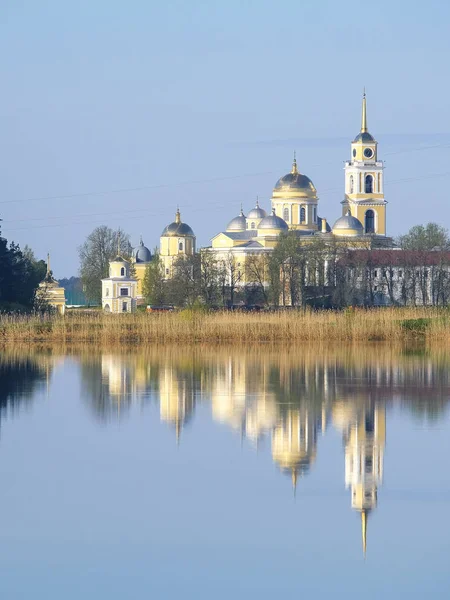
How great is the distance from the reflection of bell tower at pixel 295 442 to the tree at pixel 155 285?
56.8 meters

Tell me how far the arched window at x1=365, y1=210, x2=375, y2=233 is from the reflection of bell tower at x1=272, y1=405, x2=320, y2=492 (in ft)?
252

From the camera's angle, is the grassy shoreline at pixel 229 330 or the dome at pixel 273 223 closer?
the grassy shoreline at pixel 229 330

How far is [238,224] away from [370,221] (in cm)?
903

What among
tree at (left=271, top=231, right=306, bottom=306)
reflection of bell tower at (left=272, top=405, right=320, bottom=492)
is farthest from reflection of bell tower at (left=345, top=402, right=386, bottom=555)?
tree at (left=271, top=231, right=306, bottom=306)

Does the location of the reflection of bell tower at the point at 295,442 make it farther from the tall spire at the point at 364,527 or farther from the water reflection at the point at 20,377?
the water reflection at the point at 20,377

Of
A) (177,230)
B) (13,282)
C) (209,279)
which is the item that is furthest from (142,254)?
(13,282)

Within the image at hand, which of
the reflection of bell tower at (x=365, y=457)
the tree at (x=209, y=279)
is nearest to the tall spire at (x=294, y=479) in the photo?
the reflection of bell tower at (x=365, y=457)

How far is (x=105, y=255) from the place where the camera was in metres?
88.9

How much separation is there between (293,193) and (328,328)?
5686 cm

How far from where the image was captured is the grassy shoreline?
33.1 m

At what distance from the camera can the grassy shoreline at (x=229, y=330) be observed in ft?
109

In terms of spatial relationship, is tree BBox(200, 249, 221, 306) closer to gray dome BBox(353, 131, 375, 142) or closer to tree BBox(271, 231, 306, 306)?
tree BBox(271, 231, 306, 306)

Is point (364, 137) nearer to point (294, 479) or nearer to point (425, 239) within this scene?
point (425, 239)

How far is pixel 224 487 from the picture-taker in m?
13.3
